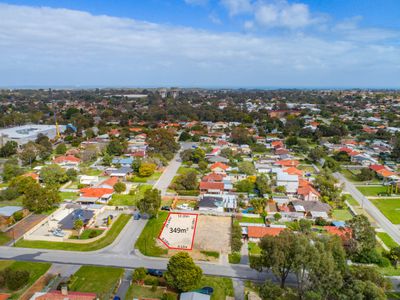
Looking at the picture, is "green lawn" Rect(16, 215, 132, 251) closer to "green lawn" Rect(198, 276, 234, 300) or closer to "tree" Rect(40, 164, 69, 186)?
"green lawn" Rect(198, 276, 234, 300)

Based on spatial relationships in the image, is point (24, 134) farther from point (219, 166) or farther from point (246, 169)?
point (246, 169)

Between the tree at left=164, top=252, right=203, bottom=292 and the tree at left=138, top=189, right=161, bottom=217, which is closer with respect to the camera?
the tree at left=164, top=252, right=203, bottom=292

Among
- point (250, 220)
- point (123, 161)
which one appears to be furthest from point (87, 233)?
point (123, 161)

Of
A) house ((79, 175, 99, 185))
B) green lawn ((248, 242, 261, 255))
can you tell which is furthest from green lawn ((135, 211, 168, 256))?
house ((79, 175, 99, 185))

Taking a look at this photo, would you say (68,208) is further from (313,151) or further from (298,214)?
(313,151)

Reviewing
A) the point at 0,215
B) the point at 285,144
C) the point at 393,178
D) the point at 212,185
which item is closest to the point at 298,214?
the point at 212,185
